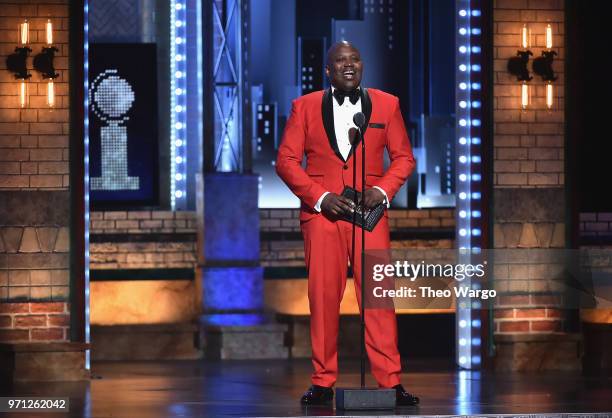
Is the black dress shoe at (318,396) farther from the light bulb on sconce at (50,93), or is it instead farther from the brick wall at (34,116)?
the light bulb on sconce at (50,93)

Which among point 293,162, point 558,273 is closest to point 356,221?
point 293,162

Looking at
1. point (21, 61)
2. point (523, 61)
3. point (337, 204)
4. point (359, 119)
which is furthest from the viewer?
point (523, 61)

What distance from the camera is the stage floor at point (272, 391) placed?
6.47 metres

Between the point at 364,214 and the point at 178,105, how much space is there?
5.57 m

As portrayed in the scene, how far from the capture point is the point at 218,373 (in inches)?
357

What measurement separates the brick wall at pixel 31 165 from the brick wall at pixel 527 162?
8.64ft

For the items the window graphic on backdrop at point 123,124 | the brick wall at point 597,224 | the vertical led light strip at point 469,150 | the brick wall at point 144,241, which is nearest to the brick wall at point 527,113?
the vertical led light strip at point 469,150

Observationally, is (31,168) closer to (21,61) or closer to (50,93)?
(50,93)

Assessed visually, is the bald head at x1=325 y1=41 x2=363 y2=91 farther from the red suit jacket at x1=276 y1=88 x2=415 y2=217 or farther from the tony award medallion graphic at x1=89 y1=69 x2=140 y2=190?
the tony award medallion graphic at x1=89 y1=69 x2=140 y2=190

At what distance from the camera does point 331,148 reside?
21.5 feet

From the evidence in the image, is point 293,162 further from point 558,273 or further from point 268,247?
point 268,247

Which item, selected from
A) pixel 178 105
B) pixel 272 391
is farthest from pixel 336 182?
pixel 178 105

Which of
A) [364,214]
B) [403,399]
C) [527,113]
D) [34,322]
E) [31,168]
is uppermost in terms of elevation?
[527,113]

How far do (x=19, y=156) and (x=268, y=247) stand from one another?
3507mm
